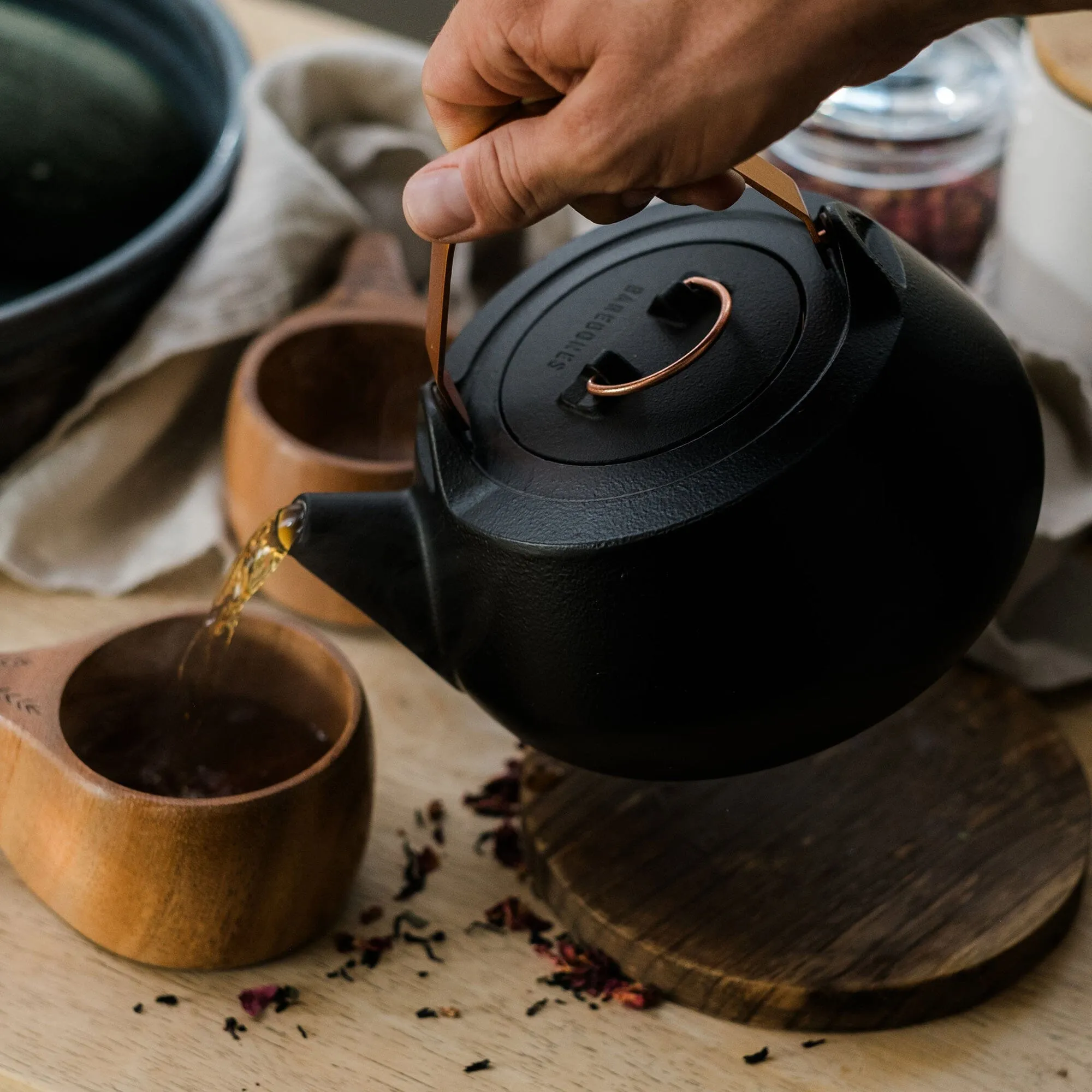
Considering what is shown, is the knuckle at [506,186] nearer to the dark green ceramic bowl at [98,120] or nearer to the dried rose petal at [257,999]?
the dried rose petal at [257,999]

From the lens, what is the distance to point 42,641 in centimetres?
108

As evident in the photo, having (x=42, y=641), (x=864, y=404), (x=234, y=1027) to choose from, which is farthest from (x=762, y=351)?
(x=42, y=641)

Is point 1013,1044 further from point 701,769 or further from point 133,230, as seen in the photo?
point 133,230

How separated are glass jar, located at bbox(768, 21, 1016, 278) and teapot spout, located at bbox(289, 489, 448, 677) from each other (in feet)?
1.86

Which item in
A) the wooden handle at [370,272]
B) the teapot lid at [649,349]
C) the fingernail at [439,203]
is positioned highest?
the fingernail at [439,203]

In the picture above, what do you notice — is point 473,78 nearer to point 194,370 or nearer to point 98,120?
point 194,370

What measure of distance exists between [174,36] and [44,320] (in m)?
0.48

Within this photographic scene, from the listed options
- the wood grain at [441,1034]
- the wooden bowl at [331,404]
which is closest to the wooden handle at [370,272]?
the wooden bowl at [331,404]

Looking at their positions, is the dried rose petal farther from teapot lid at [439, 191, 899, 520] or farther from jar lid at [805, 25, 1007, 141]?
jar lid at [805, 25, 1007, 141]

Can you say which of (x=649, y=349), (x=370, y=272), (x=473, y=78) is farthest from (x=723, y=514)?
(x=370, y=272)

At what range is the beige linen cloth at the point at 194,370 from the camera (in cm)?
115

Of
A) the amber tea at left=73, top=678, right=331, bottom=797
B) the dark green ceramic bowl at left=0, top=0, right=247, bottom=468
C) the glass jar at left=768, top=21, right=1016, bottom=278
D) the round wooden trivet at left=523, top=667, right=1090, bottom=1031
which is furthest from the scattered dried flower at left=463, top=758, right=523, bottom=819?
the dark green ceramic bowl at left=0, top=0, right=247, bottom=468

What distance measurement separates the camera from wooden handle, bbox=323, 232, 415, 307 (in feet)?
4.07

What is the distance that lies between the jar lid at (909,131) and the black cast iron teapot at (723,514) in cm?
40
